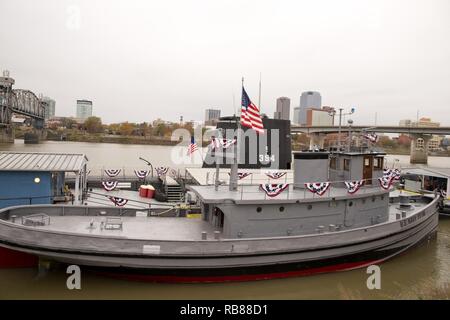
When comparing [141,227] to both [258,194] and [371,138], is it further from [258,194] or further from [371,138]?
[371,138]

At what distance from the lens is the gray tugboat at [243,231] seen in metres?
9.88

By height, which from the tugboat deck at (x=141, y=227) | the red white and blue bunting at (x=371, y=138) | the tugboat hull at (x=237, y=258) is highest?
the red white and blue bunting at (x=371, y=138)

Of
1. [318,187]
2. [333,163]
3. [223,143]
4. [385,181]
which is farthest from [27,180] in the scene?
[385,181]

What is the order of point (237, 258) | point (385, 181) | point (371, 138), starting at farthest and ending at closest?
1. point (371, 138)
2. point (385, 181)
3. point (237, 258)

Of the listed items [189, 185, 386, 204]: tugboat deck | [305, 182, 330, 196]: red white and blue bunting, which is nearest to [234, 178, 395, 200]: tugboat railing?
[189, 185, 386, 204]: tugboat deck

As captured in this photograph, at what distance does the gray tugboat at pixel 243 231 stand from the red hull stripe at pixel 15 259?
0.92 m

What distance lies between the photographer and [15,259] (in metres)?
11.0

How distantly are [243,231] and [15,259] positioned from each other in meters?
6.91

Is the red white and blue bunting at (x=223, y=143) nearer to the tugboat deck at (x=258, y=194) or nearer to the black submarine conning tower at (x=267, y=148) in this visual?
the tugboat deck at (x=258, y=194)

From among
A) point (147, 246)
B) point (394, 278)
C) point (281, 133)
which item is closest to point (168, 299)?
point (147, 246)

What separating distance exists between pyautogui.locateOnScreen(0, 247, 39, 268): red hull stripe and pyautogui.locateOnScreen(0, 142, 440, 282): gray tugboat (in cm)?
92

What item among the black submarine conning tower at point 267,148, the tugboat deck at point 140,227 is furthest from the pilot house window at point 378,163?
the black submarine conning tower at point 267,148
